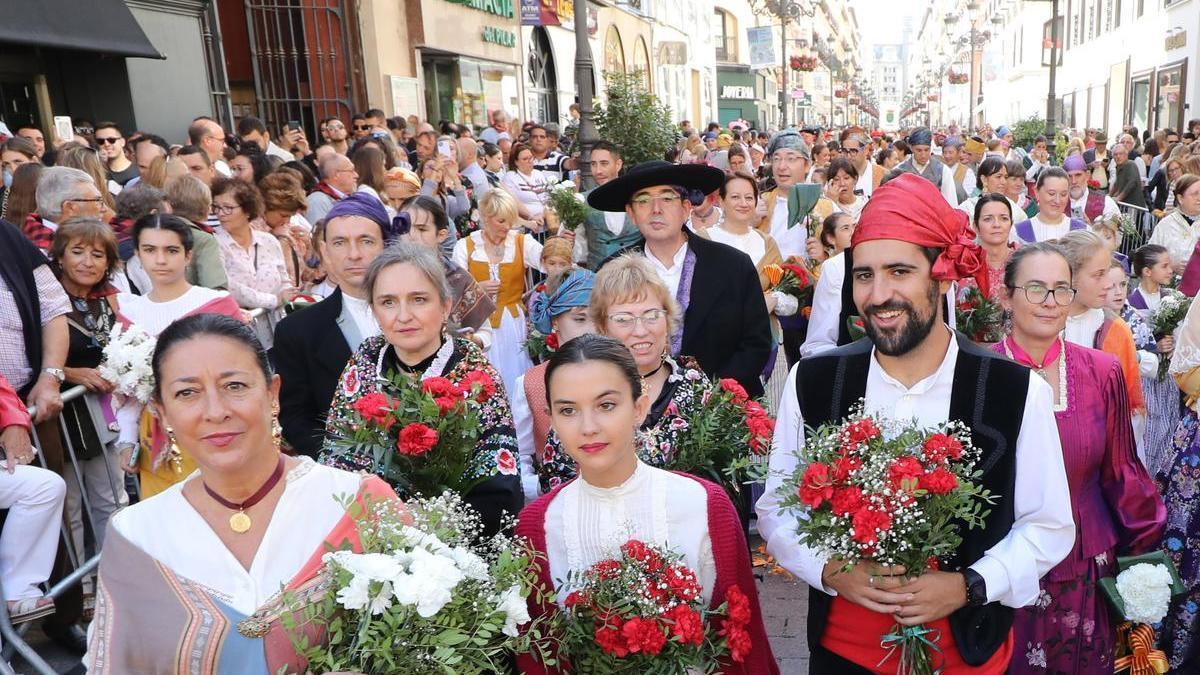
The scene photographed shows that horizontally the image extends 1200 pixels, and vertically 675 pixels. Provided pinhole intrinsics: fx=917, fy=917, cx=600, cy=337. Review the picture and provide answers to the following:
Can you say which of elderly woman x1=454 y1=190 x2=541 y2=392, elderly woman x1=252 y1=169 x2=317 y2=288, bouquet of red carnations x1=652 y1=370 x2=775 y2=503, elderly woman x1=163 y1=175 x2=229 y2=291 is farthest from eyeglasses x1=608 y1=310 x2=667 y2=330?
elderly woman x1=252 y1=169 x2=317 y2=288

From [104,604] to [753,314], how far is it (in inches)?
126

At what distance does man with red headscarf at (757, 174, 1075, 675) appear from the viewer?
254 cm

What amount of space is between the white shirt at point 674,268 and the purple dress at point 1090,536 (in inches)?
77.5

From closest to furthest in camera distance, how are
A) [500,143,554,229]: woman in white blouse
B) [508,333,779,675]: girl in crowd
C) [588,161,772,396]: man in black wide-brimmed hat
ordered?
1. [508,333,779,675]: girl in crowd
2. [588,161,772,396]: man in black wide-brimmed hat
3. [500,143,554,229]: woman in white blouse

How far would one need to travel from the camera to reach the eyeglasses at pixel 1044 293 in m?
3.55

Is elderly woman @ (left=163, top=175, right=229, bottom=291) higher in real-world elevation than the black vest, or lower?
higher

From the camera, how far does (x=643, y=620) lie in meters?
2.38

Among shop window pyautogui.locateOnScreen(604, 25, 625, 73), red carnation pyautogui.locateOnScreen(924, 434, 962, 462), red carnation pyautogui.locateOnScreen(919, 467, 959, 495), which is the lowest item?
red carnation pyautogui.locateOnScreen(919, 467, 959, 495)

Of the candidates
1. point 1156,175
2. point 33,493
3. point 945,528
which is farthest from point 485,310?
point 1156,175

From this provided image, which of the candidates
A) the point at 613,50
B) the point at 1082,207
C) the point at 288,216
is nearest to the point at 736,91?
the point at 613,50

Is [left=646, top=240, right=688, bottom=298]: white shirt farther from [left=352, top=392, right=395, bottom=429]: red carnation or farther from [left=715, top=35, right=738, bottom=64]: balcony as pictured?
[left=715, top=35, right=738, bottom=64]: balcony

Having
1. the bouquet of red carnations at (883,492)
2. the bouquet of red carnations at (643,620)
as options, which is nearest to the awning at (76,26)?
the bouquet of red carnations at (643,620)

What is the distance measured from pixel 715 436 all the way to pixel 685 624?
109 centimetres

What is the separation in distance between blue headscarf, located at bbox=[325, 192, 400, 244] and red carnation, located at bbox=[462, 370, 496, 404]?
1.50 metres
